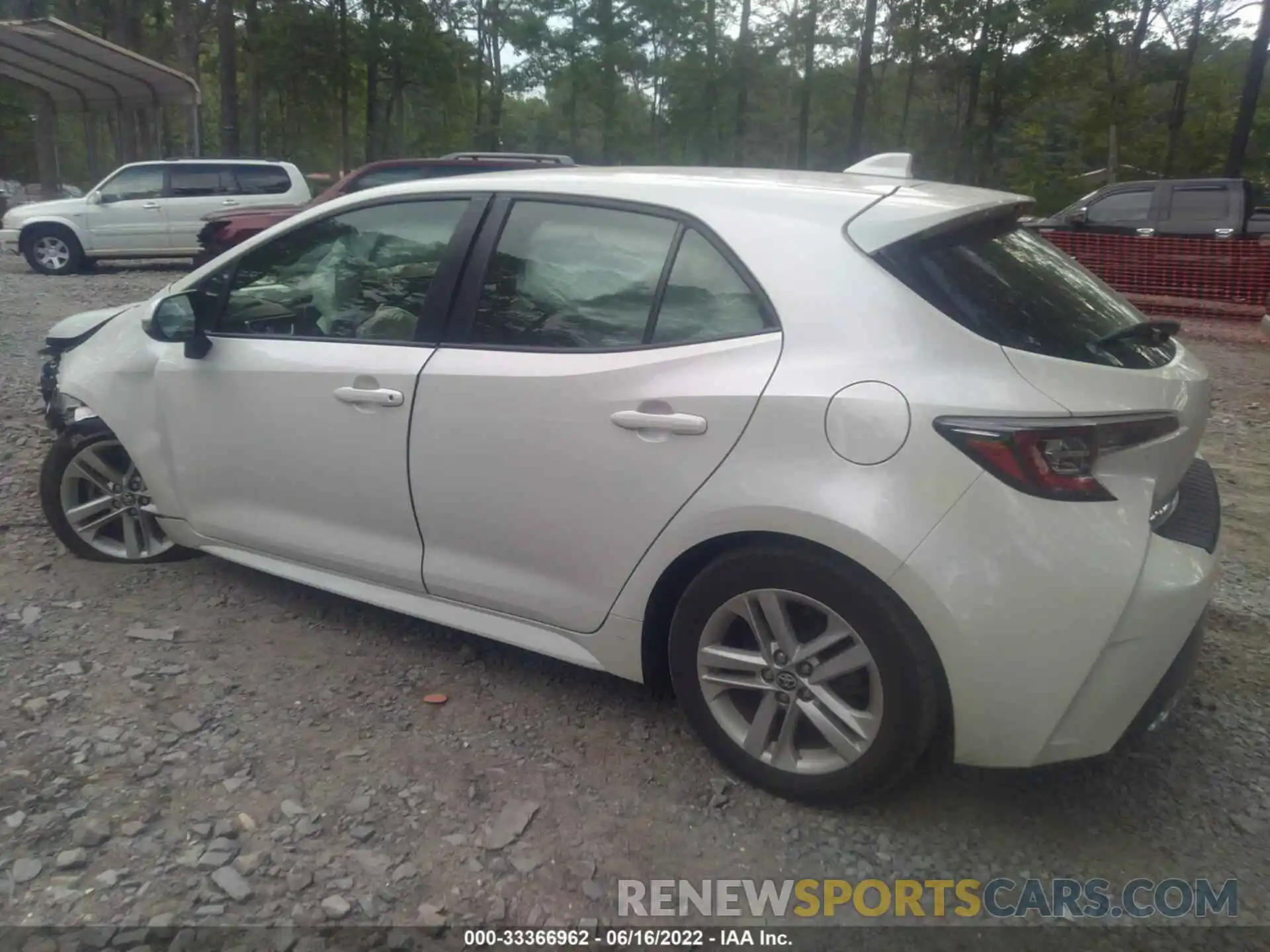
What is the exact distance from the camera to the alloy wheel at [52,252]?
15344 mm

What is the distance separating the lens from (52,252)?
50.6ft

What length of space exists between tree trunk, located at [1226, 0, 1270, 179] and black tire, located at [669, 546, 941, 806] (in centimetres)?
1708

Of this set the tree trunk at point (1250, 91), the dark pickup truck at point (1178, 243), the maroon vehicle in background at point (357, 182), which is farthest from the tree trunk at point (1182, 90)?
the maroon vehicle in background at point (357, 182)

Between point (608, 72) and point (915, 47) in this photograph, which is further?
point (608, 72)

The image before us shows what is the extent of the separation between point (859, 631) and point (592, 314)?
1.19 m

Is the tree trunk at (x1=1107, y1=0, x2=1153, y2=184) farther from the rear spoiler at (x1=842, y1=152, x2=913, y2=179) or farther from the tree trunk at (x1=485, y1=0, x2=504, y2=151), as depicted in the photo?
the rear spoiler at (x1=842, y1=152, x2=913, y2=179)

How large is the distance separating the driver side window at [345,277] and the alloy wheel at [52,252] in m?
13.8

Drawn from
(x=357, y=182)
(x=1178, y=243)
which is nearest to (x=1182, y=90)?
(x=1178, y=243)

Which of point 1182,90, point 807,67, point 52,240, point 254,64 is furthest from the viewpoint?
point 807,67

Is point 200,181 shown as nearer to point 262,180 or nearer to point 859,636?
point 262,180

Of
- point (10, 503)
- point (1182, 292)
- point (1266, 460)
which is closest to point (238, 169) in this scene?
point (10, 503)

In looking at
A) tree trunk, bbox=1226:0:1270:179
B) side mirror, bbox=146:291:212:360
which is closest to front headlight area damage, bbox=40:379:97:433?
side mirror, bbox=146:291:212:360

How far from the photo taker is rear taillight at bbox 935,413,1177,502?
2.38m

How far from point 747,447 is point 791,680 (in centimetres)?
63
